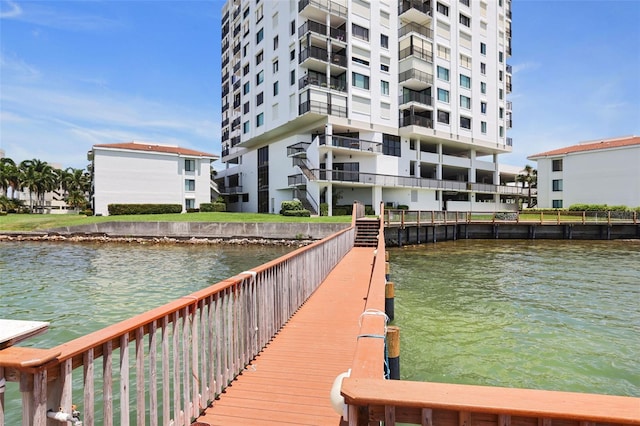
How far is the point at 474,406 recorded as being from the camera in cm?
168

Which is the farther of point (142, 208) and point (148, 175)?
point (148, 175)

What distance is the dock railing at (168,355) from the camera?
2035 mm

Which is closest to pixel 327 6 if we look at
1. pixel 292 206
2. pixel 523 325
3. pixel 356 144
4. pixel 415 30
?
pixel 415 30

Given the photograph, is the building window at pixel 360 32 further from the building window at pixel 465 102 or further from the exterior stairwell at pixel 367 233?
the exterior stairwell at pixel 367 233

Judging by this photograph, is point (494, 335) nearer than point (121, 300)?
Yes

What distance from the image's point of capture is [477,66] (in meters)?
52.8

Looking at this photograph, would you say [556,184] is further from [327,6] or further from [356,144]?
[327,6]

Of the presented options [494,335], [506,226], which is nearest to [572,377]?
[494,335]

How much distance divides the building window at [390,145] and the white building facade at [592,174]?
87.5 feet

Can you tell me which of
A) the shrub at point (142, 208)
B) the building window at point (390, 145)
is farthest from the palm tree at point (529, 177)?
the shrub at point (142, 208)

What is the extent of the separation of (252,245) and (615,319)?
79.9 ft

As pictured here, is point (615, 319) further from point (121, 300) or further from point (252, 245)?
point (252, 245)

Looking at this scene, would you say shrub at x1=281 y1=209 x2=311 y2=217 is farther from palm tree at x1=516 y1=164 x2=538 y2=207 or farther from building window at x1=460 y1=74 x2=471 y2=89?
palm tree at x1=516 y1=164 x2=538 y2=207

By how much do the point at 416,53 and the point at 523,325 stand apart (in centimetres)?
4339
